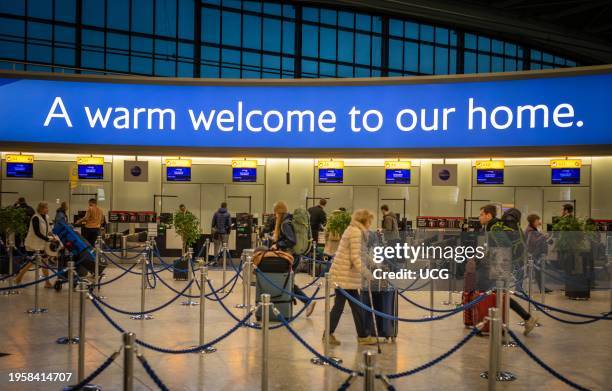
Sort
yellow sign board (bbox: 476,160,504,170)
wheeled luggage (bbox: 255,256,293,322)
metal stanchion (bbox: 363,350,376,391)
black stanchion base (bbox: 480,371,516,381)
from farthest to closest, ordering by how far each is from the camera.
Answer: yellow sign board (bbox: 476,160,504,170)
wheeled luggage (bbox: 255,256,293,322)
black stanchion base (bbox: 480,371,516,381)
metal stanchion (bbox: 363,350,376,391)

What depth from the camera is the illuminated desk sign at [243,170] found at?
22172 mm

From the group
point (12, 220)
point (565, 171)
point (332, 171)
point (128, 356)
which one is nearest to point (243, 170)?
point (332, 171)

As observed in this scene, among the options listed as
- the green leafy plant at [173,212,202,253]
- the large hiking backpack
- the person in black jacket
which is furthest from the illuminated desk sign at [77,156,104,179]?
the large hiking backpack

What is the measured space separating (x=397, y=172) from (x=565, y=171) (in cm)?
519

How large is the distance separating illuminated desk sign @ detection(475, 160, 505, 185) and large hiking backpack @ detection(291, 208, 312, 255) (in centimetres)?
1103

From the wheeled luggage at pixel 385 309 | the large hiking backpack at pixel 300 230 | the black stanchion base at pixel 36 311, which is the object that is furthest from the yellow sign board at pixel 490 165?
the black stanchion base at pixel 36 311

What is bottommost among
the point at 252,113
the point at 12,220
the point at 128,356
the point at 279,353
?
the point at 279,353

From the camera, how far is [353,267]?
854 cm

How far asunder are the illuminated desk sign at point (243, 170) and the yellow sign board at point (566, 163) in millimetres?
9638

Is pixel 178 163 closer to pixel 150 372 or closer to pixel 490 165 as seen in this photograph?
pixel 490 165

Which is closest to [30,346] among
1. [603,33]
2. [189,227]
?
[189,227]

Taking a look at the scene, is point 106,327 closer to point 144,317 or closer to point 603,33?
point 144,317

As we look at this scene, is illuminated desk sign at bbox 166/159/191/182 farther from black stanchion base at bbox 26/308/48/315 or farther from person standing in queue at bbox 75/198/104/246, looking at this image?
black stanchion base at bbox 26/308/48/315

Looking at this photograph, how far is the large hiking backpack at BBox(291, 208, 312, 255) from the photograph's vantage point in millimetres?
11469
